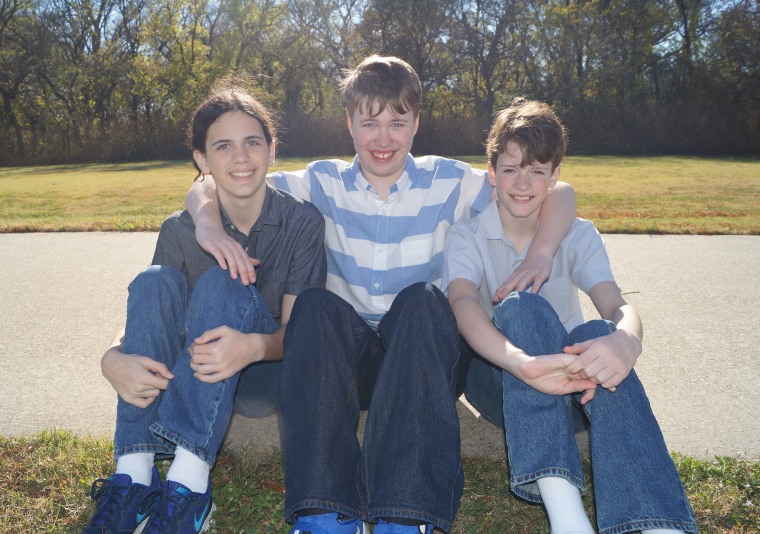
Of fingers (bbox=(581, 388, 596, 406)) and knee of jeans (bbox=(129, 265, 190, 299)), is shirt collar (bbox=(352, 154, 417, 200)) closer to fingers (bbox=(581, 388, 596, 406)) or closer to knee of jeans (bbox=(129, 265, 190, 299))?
knee of jeans (bbox=(129, 265, 190, 299))

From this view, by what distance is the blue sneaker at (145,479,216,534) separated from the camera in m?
1.87

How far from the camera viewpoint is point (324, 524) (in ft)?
6.10

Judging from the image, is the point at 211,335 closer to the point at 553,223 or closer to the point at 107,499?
the point at 107,499

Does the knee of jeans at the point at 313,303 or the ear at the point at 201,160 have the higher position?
the ear at the point at 201,160

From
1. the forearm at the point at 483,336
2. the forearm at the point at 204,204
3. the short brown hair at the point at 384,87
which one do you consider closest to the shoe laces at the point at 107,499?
the forearm at the point at 204,204

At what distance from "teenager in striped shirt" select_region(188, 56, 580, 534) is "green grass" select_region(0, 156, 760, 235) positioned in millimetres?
4564

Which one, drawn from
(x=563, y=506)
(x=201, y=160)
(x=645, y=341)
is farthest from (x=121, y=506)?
(x=645, y=341)

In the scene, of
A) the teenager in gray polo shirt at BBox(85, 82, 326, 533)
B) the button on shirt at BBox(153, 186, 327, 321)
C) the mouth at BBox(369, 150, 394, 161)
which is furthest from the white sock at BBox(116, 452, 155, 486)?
the mouth at BBox(369, 150, 394, 161)

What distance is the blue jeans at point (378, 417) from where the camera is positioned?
1850mm

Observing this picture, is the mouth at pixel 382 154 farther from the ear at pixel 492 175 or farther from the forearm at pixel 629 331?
the forearm at pixel 629 331

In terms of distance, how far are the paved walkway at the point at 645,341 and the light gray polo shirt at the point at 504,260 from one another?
0.61m

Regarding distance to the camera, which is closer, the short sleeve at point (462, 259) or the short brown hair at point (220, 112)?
the short sleeve at point (462, 259)

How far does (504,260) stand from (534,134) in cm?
49

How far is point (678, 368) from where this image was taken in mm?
3244
